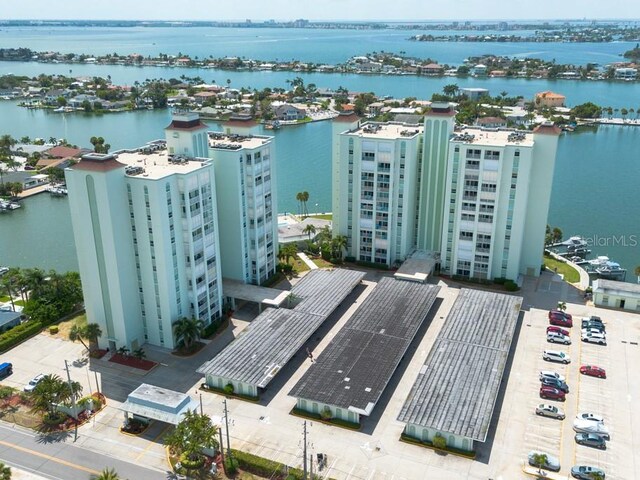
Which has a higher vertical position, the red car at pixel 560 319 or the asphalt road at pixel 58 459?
the red car at pixel 560 319

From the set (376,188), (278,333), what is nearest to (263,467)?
(278,333)

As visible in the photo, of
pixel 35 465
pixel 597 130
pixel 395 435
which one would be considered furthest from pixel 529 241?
pixel 597 130

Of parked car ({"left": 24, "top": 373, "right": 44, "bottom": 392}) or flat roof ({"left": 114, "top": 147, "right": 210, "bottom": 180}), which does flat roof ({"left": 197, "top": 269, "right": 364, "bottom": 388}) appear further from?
flat roof ({"left": 114, "top": 147, "right": 210, "bottom": 180})

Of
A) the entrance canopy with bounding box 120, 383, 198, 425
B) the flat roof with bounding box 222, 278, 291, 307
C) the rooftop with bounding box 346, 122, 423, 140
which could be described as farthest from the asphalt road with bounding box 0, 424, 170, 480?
the rooftop with bounding box 346, 122, 423, 140

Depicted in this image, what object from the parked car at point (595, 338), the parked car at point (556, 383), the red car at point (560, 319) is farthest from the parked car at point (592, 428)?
the red car at point (560, 319)

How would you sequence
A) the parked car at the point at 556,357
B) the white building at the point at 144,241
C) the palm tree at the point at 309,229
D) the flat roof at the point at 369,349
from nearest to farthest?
the flat roof at the point at 369,349 → the white building at the point at 144,241 → the parked car at the point at 556,357 → the palm tree at the point at 309,229

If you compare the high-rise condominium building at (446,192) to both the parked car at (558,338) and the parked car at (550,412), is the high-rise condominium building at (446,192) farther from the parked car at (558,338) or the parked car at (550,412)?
the parked car at (550,412)

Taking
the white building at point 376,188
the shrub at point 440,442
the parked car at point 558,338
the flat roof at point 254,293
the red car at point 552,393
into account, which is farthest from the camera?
the white building at point 376,188

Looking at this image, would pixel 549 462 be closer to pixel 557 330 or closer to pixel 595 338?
pixel 557 330
